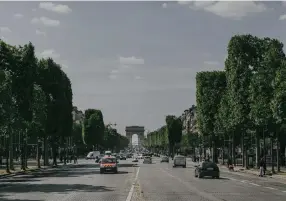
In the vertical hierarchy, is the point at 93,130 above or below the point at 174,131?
below

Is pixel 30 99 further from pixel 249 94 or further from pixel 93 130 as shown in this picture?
pixel 93 130

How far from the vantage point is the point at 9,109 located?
161ft

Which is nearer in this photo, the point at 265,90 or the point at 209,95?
the point at 265,90

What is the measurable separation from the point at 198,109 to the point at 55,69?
2304cm

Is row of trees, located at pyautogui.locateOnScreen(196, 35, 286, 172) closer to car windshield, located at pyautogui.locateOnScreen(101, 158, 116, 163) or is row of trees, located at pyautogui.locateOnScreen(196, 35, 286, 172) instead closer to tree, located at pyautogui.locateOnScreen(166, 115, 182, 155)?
car windshield, located at pyautogui.locateOnScreen(101, 158, 116, 163)

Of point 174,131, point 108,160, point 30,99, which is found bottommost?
point 108,160

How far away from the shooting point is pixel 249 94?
6119 centimetres

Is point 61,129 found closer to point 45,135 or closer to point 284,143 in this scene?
point 45,135

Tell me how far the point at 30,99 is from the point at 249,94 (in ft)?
75.9

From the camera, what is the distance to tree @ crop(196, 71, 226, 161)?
280 ft

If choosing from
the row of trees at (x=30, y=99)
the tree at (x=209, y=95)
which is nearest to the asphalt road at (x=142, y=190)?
the row of trees at (x=30, y=99)

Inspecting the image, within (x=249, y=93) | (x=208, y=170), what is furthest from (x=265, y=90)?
(x=208, y=170)

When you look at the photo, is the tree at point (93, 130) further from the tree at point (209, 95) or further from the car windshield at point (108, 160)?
the car windshield at point (108, 160)

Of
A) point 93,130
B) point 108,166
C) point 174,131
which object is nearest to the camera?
point 108,166
